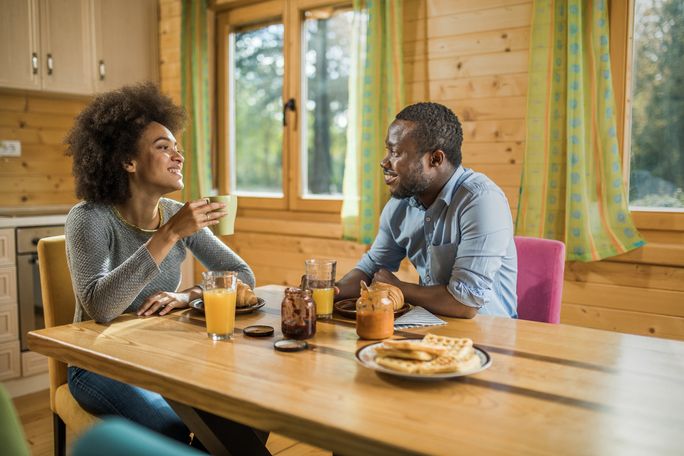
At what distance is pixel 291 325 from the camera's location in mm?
1350

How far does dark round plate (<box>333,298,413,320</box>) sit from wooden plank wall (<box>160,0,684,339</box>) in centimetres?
128

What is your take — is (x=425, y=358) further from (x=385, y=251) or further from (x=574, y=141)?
(x=574, y=141)

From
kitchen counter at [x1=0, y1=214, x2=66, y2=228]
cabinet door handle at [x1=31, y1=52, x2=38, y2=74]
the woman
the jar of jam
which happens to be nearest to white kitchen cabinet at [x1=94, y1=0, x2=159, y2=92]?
cabinet door handle at [x1=31, y1=52, x2=38, y2=74]

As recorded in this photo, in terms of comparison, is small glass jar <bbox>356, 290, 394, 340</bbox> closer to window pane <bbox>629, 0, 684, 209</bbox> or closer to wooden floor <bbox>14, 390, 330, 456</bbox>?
wooden floor <bbox>14, 390, 330, 456</bbox>

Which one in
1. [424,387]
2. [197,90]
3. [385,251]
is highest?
[197,90]

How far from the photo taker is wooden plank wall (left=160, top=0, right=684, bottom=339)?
99.3 inches

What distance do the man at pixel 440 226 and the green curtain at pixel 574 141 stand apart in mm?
878

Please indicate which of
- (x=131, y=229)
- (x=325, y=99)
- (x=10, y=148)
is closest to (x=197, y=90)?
(x=325, y=99)

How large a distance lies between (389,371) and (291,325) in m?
0.35

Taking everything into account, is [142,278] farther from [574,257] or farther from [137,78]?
[137,78]

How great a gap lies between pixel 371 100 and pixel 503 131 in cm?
69

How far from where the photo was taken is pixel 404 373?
1.05 m

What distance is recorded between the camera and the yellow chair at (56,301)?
5.66ft

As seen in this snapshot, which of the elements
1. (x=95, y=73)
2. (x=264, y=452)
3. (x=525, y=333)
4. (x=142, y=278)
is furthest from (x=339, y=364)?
Result: (x=95, y=73)
